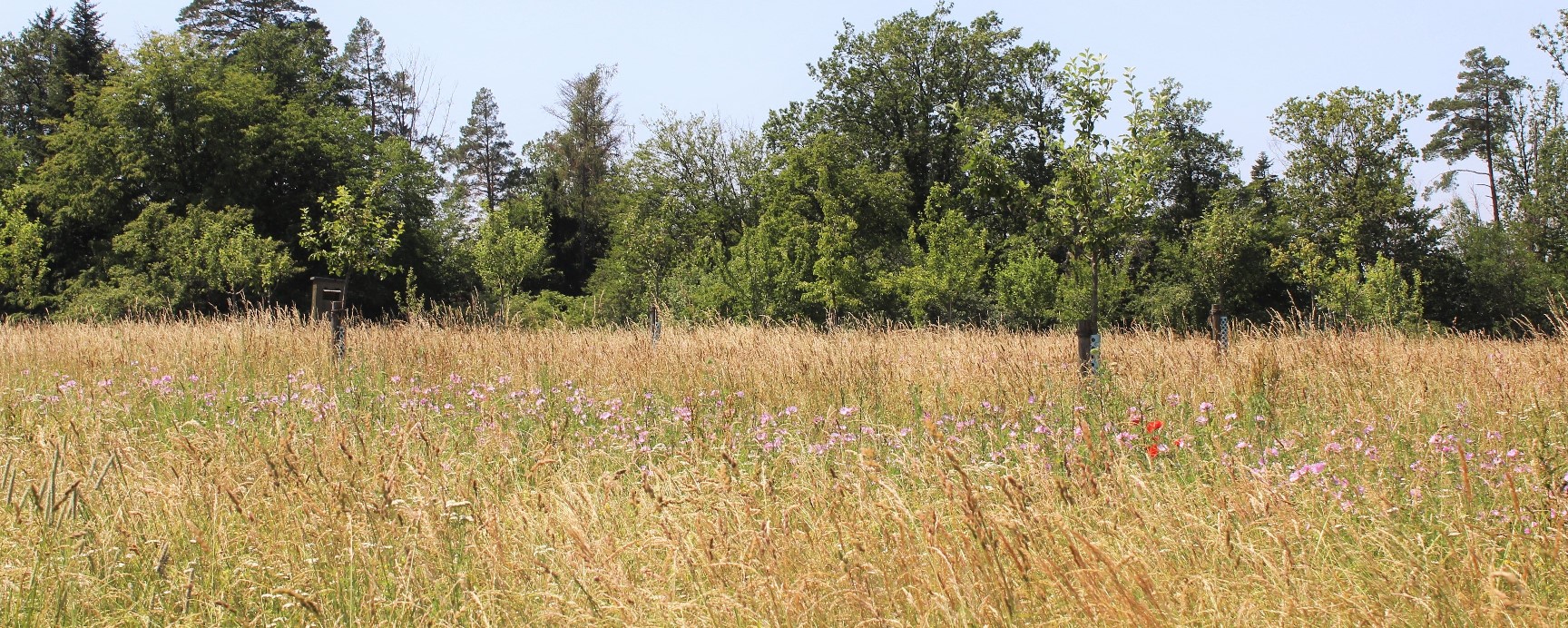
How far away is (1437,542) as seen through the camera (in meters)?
2.99

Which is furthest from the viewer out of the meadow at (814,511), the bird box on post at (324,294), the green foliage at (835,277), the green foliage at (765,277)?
the green foliage at (765,277)

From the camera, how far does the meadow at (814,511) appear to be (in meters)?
2.48

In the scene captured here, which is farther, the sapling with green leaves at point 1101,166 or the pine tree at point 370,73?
the pine tree at point 370,73

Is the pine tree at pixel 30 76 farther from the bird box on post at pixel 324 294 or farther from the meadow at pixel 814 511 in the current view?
the meadow at pixel 814 511

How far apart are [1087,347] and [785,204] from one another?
23.8 m

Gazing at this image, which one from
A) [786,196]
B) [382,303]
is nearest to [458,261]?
[382,303]

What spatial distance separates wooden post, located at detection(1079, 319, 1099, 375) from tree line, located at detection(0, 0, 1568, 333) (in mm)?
15502

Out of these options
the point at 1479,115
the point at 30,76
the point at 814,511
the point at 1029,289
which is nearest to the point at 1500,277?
the point at 1479,115

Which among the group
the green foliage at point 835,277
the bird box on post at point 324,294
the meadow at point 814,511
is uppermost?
the green foliage at point 835,277

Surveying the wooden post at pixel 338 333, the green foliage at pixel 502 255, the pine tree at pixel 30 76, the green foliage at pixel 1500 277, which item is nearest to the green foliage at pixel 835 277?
the green foliage at pixel 502 255

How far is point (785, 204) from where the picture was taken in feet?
100

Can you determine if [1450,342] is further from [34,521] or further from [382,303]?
[382,303]

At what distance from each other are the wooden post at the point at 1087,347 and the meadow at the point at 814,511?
0.67 metres

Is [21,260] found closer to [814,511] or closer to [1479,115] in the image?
[814,511]
